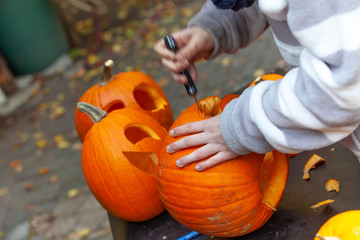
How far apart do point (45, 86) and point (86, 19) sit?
6.42ft

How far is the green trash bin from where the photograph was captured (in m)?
5.32

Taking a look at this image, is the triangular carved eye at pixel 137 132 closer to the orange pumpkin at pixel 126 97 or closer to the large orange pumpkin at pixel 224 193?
the orange pumpkin at pixel 126 97

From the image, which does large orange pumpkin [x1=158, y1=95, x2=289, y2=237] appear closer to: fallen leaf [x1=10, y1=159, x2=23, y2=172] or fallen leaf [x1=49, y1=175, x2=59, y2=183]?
fallen leaf [x1=49, y1=175, x2=59, y2=183]

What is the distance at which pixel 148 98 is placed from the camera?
86.7 inches

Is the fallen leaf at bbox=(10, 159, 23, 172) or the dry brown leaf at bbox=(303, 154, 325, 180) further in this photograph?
the fallen leaf at bbox=(10, 159, 23, 172)

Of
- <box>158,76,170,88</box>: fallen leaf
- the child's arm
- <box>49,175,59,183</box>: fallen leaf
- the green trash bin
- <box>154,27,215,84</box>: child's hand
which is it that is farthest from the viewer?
the green trash bin

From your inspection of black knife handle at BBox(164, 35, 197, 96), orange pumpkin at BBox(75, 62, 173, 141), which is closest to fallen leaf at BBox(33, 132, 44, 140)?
orange pumpkin at BBox(75, 62, 173, 141)

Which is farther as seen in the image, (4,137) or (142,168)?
(4,137)

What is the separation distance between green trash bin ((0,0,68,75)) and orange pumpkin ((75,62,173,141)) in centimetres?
375

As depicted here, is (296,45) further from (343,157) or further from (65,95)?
(65,95)

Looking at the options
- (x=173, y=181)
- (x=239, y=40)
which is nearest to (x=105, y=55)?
(x=239, y=40)

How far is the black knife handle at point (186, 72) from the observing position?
4.68 feet

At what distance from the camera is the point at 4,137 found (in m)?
4.77

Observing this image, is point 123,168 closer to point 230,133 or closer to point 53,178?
point 230,133
